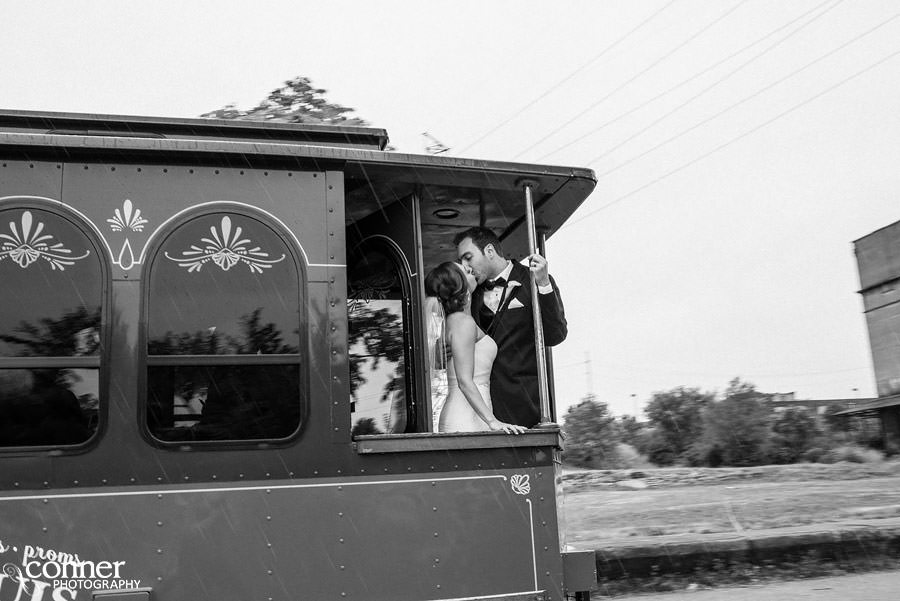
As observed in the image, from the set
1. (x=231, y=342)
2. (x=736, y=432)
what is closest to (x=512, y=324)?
(x=231, y=342)

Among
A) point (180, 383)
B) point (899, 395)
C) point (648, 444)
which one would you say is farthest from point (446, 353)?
point (899, 395)

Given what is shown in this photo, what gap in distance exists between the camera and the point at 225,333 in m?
3.95

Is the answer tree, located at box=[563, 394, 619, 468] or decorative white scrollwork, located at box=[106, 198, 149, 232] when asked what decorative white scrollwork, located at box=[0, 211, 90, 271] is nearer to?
decorative white scrollwork, located at box=[106, 198, 149, 232]

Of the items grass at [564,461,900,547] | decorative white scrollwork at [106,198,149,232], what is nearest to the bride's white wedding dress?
decorative white scrollwork at [106,198,149,232]

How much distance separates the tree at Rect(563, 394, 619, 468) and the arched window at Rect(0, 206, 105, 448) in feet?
65.8

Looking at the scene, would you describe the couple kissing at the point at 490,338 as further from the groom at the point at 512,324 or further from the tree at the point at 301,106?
the tree at the point at 301,106

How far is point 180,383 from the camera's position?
3.86 meters

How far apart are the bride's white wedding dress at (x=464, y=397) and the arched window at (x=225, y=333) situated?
3.41ft

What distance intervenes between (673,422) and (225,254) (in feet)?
86.7

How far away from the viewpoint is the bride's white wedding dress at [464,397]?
470 cm

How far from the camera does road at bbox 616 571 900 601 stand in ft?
25.2

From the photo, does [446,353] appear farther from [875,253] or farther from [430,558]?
[875,253]

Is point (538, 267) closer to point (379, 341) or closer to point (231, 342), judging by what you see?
point (379, 341)

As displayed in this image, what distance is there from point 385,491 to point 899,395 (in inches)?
1331
